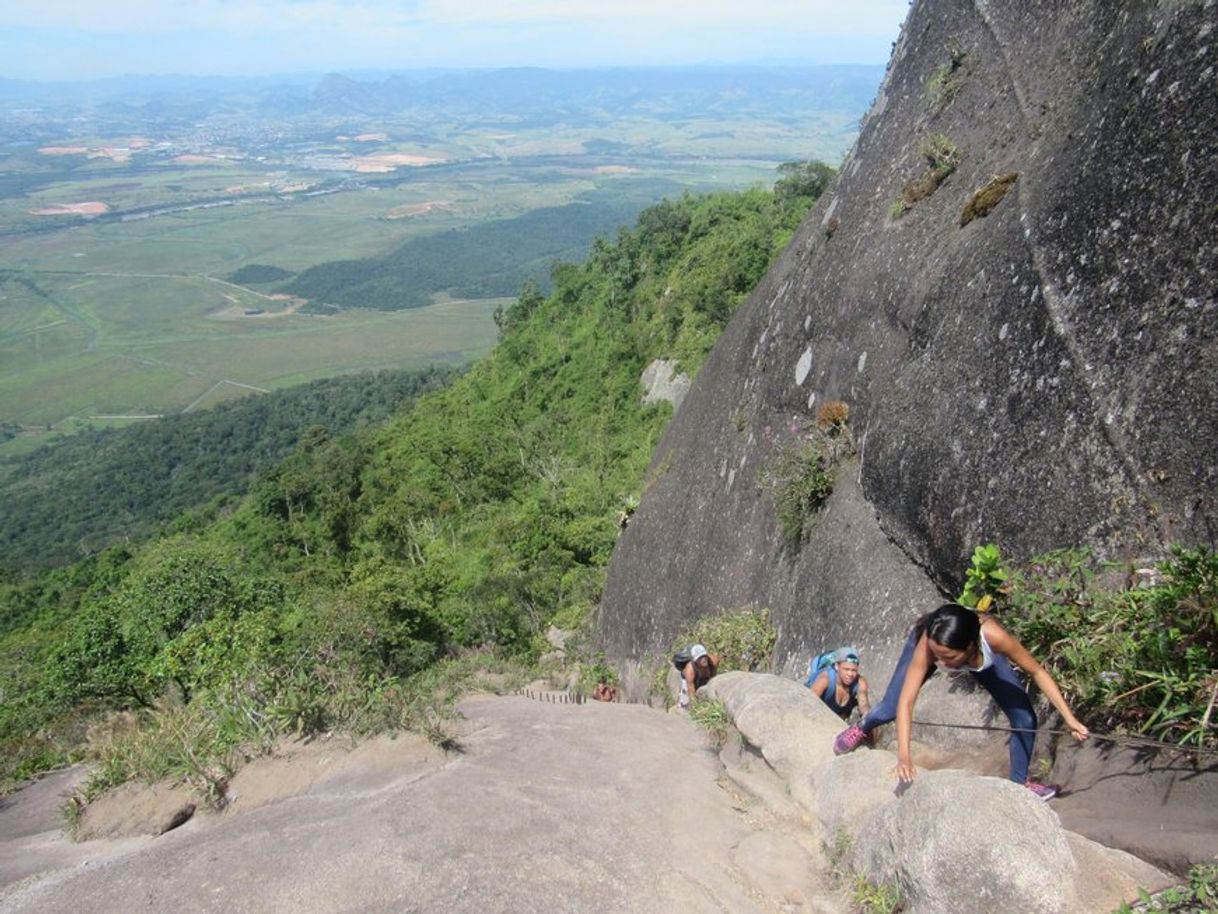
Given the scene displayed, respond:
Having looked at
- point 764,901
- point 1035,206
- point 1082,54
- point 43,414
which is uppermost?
point 1082,54

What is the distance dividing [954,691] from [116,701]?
18.1m

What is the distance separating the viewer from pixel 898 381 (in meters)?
8.48

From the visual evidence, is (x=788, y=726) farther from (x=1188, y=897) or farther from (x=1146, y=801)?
(x=1188, y=897)

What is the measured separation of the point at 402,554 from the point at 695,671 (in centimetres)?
3045

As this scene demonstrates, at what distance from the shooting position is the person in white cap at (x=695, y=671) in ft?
30.3

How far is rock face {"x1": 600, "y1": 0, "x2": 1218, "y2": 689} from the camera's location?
5.67 meters

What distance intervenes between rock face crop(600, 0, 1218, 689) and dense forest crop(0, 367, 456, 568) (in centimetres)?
7413

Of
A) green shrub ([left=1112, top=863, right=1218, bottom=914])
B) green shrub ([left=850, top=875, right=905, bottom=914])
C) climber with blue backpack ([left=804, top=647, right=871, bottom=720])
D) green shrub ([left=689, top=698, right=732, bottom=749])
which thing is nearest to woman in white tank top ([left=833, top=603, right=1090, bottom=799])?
green shrub ([left=850, top=875, right=905, bottom=914])

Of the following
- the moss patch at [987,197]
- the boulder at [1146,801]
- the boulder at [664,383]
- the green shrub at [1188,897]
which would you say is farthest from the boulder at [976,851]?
the boulder at [664,383]

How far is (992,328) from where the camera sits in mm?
7168

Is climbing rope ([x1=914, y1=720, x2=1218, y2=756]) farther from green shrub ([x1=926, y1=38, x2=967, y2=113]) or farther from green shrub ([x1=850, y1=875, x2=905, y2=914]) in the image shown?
green shrub ([x1=926, y1=38, x2=967, y2=113])

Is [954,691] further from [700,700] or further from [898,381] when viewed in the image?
[898,381]

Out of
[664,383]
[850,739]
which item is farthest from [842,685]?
[664,383]

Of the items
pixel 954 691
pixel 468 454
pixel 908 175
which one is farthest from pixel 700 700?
pixel 468 454
